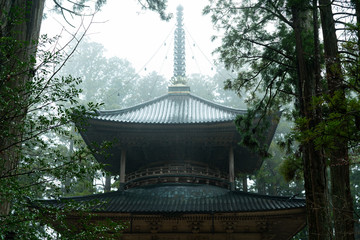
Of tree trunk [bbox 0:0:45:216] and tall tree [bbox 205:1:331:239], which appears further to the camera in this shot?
tall tree [bbox 205:1:331:239]

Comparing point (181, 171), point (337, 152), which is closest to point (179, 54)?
point (181, 171)

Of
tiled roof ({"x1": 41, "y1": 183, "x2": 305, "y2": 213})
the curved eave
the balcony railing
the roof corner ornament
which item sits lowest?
tiled roof ({"x1": 41, "y1": 183, "x2": 305, "y2": 213})

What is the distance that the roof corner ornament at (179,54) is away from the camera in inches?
650

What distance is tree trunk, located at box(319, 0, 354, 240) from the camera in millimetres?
4816

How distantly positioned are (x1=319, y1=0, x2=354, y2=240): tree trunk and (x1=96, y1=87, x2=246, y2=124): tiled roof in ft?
18.8

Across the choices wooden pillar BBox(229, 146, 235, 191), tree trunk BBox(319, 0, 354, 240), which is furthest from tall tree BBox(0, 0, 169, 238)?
wooden pillar BBox(229, 146, 235, 191)

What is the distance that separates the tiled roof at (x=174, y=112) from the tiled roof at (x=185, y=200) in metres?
2.09

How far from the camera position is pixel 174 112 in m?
13.8

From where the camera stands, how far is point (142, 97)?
112 feet

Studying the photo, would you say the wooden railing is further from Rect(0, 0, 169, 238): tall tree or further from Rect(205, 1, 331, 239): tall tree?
Rect(0, 0, 169, 238): tall tree

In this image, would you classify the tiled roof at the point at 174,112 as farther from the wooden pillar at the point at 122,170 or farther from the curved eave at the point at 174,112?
the wooden pillar at the point at 122,170

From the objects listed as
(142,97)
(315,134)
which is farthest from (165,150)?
(142,97)

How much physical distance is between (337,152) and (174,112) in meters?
8.16

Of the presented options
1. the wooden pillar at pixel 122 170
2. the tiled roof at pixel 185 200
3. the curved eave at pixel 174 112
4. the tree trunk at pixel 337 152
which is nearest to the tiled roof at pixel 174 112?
the curved eave at pixel 174 112
